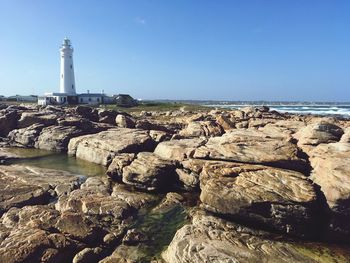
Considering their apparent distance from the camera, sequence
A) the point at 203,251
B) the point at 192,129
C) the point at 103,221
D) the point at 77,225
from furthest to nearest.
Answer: the point at 192,129 → the point at 103,221 → the point at 77,225 → the point at 203,251

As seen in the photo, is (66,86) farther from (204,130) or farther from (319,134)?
(319,134)

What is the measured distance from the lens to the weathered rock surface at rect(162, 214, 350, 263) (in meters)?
17.1

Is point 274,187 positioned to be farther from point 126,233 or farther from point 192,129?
point 192,129

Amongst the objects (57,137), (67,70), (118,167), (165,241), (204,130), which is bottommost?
(165,241)

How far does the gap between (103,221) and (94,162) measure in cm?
1990

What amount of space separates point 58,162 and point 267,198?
27195 mm

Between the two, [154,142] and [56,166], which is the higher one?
[154,142]

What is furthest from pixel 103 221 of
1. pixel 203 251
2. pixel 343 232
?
pixel 343 232

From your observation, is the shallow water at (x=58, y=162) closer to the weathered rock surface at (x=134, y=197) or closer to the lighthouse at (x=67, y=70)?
the weathered rock surface at (x=134, y=197)

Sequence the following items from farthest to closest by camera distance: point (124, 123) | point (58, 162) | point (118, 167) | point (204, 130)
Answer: point (124, 123), point (204, 130), point (58, 162), point (118, 167)

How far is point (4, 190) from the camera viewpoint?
26.2m

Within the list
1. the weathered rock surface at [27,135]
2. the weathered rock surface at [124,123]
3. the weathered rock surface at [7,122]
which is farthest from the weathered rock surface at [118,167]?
the weathered rock surface at [7,122]

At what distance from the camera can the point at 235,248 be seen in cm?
1786

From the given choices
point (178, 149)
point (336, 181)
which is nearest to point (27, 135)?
point (178, 149)
